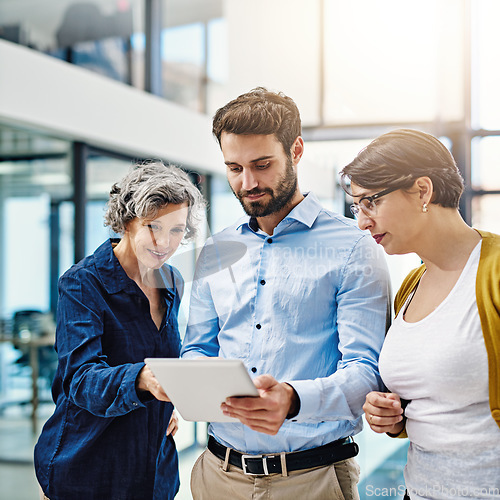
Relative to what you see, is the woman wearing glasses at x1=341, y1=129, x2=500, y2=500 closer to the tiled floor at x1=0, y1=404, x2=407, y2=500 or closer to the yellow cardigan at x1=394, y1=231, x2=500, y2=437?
the yellow cardigan at x1=394, y1=231, x2=500, y2=437

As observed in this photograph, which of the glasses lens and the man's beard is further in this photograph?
the man's beard

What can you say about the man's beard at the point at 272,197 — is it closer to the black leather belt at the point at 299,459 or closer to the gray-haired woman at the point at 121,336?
the gray-haired woman at the point at 121,336

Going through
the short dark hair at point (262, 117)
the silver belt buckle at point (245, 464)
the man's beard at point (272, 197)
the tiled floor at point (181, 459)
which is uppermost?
the short dark hair at point (262, 117)

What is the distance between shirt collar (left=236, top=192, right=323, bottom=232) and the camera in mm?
1554

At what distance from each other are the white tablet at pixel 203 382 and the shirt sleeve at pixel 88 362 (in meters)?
0.22

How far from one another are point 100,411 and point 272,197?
0.66m

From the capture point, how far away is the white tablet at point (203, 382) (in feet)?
3.55

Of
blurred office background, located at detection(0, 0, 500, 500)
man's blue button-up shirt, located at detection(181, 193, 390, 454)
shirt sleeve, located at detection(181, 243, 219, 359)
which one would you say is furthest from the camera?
blurred office background, located at detection(0, 0, 500, 500)

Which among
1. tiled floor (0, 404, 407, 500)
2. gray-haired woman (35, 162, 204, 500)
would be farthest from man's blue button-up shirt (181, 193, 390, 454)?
tiled floor (0, 404, 407, 500)

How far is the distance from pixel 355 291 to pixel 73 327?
693mm

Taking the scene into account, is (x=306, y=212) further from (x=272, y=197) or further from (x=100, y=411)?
(x=100, y=411)

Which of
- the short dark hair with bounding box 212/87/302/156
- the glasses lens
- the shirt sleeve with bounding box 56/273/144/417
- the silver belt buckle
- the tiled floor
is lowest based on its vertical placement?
the tiled floor

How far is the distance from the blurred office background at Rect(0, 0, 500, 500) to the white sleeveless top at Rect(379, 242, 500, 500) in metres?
0.50

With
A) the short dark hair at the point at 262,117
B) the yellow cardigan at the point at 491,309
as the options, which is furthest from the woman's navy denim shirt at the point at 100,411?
the yellow cardigan at the point at 491,309
